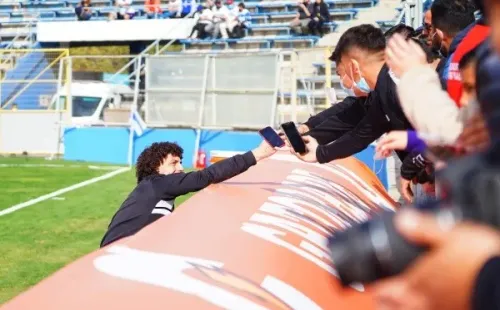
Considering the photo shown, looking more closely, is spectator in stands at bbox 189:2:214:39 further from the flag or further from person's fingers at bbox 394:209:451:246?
person's fingers at bbox 394:209:451:246

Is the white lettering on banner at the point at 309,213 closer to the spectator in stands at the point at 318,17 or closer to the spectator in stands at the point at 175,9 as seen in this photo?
the spectator in stands at the point at 318,17

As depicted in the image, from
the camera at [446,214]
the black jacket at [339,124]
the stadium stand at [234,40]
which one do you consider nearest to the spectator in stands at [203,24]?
the stadium stand at [234,40]

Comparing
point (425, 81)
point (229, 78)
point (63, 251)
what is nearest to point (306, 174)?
point (63, 251)

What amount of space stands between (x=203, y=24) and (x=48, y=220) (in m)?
14.4

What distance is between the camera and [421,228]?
1.14 metres

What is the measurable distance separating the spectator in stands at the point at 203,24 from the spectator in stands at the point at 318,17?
117 inches

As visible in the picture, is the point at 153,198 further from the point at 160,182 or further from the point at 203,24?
the point at 203,24

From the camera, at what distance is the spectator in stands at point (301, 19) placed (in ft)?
68.3

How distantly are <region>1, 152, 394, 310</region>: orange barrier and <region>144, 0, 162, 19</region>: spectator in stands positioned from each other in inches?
815

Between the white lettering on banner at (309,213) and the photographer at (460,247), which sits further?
the white lettering on banner at (309,213)

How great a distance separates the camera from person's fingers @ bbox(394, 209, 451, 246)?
113 cm

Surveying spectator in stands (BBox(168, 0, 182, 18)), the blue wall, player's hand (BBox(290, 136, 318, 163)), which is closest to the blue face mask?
player's hand (BBox(290, 136, 318, 163))

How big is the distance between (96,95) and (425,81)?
1862 centimetres

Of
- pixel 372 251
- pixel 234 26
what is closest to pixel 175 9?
pixel 234 26
